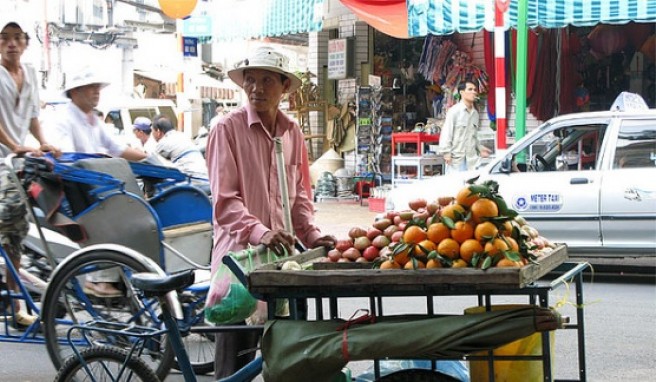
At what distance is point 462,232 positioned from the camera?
12.2 ft

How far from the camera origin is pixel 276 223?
4.64 meters

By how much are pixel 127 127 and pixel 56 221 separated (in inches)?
613

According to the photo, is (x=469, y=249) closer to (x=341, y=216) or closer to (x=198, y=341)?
(x=198, y=341)

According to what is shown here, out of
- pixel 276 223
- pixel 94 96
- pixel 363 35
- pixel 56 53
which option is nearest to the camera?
pixel 276 223

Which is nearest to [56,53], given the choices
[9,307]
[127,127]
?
[127,127]

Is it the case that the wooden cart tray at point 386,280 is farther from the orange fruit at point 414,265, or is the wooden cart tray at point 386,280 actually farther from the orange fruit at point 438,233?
the orange fruit at point 438,233

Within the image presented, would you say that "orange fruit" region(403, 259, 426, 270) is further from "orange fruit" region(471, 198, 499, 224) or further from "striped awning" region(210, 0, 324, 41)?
"striped awning" region(210, 0, 324, 41)

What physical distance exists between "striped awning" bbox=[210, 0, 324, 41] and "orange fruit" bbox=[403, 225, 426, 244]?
470 inches

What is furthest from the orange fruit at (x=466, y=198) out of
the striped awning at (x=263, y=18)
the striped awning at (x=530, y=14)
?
the striped awning at (x=263, y=18)

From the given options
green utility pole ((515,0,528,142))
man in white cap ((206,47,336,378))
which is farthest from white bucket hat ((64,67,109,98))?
green utility pole ((515,0,528,142))

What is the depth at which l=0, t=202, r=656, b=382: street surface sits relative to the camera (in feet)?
21.8

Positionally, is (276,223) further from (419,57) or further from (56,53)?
(56,53)

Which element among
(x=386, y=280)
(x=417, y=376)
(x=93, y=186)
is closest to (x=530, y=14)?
(x=93, y=186)

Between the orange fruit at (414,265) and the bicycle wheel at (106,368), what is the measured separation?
4.70ft
